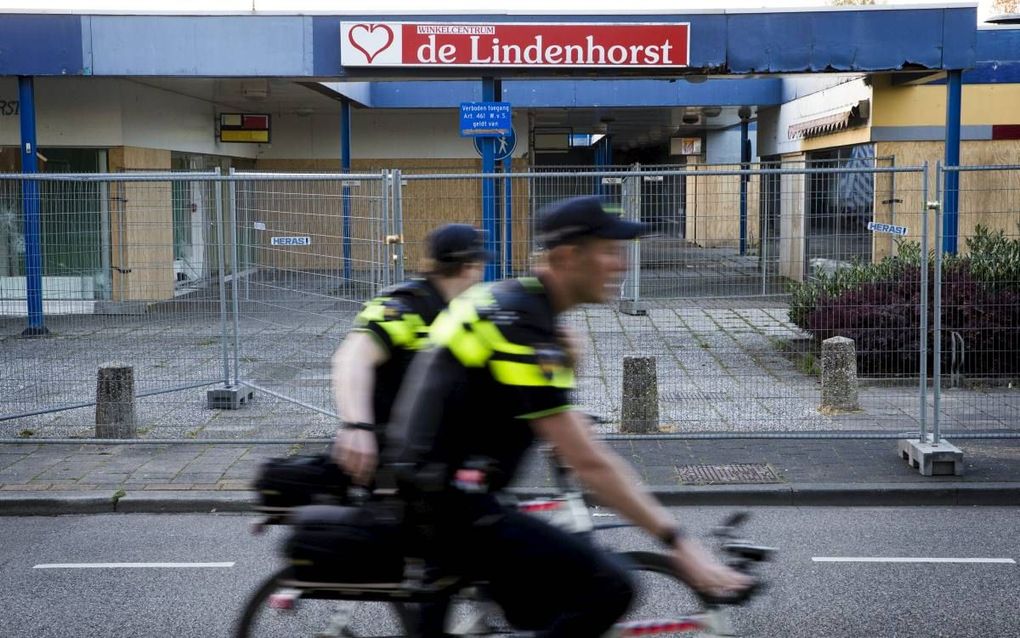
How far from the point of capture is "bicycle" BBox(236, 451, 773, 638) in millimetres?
3621

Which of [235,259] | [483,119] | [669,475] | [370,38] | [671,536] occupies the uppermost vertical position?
[370,38]

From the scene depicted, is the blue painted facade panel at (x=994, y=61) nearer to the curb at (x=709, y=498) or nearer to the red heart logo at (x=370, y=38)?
the red heart logo at (x=370, y=38)

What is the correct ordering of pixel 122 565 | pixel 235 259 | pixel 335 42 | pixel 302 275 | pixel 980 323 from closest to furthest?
pixel 122 565 → pixel 980 323 → pixel 302 275 → pixel 235 259 → pixel 335 42

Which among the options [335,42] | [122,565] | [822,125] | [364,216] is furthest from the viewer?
[822,125]

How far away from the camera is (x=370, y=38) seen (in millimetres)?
16562

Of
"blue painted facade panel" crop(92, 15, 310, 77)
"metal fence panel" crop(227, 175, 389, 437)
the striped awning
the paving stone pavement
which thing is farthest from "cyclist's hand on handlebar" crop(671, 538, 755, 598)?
the striped awning

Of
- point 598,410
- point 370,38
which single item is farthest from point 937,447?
point 370,38

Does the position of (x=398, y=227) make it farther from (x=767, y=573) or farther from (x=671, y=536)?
(x=671, y=536)

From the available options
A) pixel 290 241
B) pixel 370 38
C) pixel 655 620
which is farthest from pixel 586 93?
pixel 655 620

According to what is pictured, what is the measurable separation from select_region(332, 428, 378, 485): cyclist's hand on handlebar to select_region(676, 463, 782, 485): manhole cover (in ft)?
15.3

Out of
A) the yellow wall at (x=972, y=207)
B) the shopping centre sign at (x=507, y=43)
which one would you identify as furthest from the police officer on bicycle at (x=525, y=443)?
the shopping centre sign at (x=507, y=43)

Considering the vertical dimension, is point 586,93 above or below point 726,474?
above

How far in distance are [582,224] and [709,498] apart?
4908 millimetres

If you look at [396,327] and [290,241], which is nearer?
[396,327]
